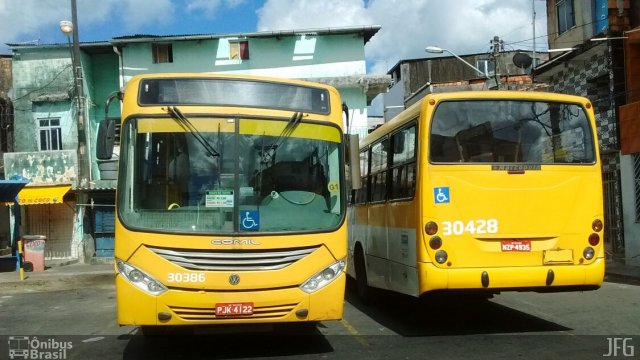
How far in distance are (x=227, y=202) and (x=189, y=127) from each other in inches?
35.3

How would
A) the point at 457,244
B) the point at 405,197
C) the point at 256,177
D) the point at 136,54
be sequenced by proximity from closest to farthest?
the point at 256,177 < the point at 457,244 < the point at 405,197 < the point at 136,54

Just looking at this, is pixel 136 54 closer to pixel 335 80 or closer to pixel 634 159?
pixel 335 80

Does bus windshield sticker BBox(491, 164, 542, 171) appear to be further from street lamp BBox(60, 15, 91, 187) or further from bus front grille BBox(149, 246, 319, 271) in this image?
street lamp BBox(60, 15, 91, 187)

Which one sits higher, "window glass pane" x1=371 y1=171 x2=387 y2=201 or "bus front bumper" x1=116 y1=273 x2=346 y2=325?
"window glass pane" x1=371 y1=171 x2=387 y2=201

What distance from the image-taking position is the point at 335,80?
77.6 ft

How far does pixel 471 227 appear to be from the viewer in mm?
7023

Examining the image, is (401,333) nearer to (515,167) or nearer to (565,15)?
(515,167)

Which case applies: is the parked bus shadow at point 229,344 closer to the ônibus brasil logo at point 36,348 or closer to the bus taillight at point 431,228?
the ônibus brasil logo at point 36,348

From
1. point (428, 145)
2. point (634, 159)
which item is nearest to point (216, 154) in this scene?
point (428, 145)

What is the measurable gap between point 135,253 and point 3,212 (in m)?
23.0

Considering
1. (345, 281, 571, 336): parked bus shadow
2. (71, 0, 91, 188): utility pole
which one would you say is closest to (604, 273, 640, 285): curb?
(345, 281, 571, 336): parked bus shadow

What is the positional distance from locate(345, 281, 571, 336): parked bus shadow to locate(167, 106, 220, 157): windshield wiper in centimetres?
339

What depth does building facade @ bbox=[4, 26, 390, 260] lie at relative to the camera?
22.9 m

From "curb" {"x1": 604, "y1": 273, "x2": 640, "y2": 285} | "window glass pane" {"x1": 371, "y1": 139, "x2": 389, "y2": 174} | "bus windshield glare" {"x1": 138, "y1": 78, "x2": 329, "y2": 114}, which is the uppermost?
"bus windshield glare" {"x1": 138, "y1": 78, "x2": 329, "y2": 114}
